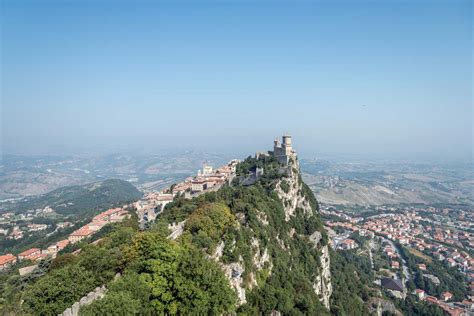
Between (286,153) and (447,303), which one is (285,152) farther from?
(447,303)

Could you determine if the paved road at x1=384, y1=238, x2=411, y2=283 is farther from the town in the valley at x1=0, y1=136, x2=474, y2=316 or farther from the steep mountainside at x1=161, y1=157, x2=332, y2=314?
the steep mountainside at x1=161, y1=157, x2=332, y2=314

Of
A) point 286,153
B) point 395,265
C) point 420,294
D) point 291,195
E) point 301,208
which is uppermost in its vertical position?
point 286,153

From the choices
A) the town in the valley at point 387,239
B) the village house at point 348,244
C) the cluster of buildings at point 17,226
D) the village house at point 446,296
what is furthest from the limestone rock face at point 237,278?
the cluster of buildings at point 17,226

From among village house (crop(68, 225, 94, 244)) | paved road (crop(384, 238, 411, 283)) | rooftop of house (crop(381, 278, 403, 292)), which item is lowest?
paved road (crop(384, 238, 411, 283))

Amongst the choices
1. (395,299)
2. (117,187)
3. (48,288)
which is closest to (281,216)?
(48,288)

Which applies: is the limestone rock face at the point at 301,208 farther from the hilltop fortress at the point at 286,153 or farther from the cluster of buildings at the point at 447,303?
the cluster of buildings at the point at 447,303

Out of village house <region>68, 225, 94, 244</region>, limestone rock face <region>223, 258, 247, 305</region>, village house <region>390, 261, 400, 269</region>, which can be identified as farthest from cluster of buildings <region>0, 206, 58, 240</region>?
village house <region>390, 261, 400, 269</region>

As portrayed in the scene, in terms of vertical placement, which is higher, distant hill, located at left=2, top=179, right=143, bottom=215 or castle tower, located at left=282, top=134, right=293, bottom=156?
castle tower, located at left=282, top=134, right=293, bottom=156

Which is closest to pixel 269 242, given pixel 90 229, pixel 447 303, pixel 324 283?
pixel 324 283

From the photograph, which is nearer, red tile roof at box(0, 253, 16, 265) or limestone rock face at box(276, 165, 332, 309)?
limestone rock face at box(276, 165, 332, 309)
